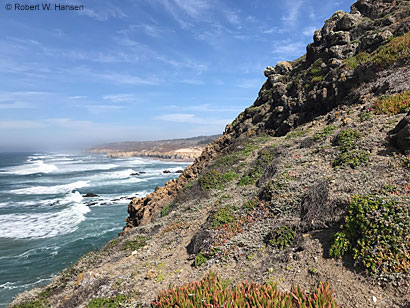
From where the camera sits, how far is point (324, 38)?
24.8m

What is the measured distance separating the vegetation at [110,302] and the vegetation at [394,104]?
14.3 m

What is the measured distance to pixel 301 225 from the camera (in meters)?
7.53

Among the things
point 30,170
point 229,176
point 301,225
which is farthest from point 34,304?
point 30,170

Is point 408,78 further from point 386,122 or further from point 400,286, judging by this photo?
point 400,286

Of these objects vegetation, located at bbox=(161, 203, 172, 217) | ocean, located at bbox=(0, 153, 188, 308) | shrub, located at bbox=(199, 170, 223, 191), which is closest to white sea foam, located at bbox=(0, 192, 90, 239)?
ocean, located at bbox=(0, 153, 188, 308)

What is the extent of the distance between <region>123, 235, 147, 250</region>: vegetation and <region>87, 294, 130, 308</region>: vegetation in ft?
15.3

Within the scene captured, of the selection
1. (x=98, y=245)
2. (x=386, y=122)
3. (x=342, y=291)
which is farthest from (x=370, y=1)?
(x=98, y=245)

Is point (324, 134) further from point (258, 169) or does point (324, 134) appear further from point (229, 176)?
point (229, 176)

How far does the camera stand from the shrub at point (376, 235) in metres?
5.10

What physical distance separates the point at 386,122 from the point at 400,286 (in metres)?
8.89

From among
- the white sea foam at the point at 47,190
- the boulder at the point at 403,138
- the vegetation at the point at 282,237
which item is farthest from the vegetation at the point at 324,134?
the white sea foam at the point at 47,190

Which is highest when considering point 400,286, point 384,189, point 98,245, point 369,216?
point 384,189

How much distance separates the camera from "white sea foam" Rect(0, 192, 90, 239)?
27.4 meters

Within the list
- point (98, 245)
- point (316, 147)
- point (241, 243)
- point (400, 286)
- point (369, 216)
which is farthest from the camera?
point (98, 245)
